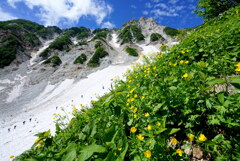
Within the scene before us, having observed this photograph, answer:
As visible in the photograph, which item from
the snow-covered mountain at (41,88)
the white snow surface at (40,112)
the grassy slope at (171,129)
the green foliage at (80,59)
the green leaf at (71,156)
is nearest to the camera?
the green leaf at (71,156)

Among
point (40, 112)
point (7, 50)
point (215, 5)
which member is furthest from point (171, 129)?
point (7, 50)

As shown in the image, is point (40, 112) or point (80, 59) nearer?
point (40, 112)

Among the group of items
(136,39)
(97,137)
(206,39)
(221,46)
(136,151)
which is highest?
(136,39)

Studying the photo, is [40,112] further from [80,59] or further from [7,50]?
[7,50]

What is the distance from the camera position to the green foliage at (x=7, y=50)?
43.1 m

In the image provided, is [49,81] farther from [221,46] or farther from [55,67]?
[221,46]

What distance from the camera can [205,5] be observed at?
344 inches

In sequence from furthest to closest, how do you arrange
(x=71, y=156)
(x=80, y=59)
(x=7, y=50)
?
(x=7, y=50), (x=80, y=59), (x=71, y=156)

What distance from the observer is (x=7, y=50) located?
1898 inches

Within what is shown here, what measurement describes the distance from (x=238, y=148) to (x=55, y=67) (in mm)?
44016

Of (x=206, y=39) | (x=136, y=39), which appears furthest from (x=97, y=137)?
(x=136, y=39)

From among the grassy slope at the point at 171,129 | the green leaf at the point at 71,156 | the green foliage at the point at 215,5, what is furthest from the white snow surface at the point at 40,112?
the green foliage at the point at 215,5

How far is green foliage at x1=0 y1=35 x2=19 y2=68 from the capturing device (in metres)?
43.1

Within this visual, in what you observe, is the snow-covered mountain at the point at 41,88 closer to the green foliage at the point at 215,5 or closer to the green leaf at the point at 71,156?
the green foliage at the point at 215,5
